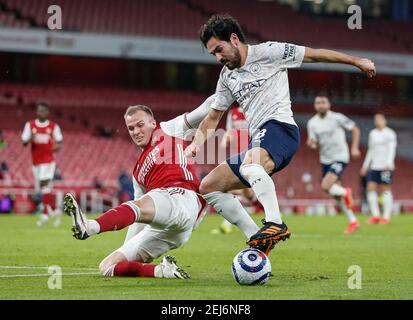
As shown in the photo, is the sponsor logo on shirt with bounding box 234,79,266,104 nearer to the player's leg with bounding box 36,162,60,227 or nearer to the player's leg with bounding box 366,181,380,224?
the player's leg with bounding box 36,162,60,227

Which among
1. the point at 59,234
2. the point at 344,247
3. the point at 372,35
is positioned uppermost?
the point at 372,35

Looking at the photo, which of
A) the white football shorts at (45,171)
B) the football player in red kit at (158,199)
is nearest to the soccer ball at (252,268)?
the football player in red kit at (158,199)

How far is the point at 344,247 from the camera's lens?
11.9 metres

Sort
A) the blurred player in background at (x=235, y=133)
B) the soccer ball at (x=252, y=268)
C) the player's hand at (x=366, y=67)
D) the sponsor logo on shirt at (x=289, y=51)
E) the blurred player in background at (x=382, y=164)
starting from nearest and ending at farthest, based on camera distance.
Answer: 1. the soccer ball at (x=252, y=268)
2. the player's hand at (x=366, y=67)
3. the sponsor logo on shirt at (x=289, y=51)
4. the blurred player in background at (x=235, y=133)
5. the blurred player in background at (x=382, y=164)

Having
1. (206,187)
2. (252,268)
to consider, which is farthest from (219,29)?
(252,268)

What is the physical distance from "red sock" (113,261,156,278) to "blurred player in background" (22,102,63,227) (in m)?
9.31

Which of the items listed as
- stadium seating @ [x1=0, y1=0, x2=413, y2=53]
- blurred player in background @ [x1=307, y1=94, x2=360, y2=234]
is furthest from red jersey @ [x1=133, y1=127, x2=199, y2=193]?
stadium seating @ [x1=0, y1=0, x2=413, y2=53]

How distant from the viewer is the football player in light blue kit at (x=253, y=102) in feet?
24.5

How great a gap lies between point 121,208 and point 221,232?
8.33 metres

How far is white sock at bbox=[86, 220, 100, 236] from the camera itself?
6633 millimetres

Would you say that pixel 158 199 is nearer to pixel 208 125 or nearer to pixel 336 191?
pixel 208 125

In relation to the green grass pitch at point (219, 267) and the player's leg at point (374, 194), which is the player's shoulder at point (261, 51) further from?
the player's leg at point (374, 194)

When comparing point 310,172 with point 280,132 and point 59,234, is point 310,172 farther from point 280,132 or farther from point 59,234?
point 280,132
